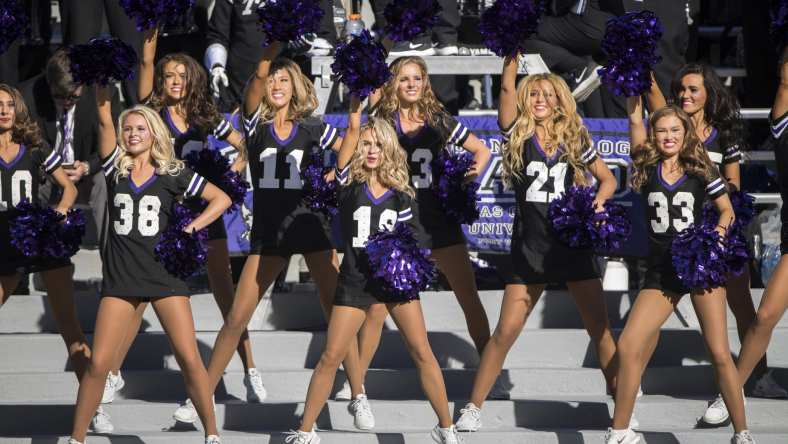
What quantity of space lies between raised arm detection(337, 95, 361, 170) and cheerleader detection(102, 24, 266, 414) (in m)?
0.77

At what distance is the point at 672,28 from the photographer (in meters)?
7.95

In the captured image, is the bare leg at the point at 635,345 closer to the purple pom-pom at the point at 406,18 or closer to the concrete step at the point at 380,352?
the concrete step at the point at 380,352

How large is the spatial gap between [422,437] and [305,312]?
61.7 inches

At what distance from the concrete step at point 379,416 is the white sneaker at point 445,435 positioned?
50 cm

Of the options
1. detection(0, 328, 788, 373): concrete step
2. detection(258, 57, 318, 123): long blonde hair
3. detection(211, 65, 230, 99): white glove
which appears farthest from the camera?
detection(211, 65, 230, 99): white glove

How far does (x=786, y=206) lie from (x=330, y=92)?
299cm

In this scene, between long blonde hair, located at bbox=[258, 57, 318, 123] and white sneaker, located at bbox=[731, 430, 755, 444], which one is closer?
white sneaker, located at bbox=[731, 430, 755, 444]

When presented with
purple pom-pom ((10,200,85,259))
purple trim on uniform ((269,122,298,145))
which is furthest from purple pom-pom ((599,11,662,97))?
purple pom-pom ((10,200,85,259))

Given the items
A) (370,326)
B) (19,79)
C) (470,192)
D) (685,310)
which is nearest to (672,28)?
(685,310)

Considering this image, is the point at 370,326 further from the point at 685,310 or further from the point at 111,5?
the point at 111,5

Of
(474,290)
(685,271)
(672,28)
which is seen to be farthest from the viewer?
(672,28)

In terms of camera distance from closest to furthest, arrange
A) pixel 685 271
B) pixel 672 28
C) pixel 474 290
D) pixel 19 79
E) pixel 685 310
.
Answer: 1. pixel 685 271
2. pixel 474 290
3. pixel 685 310
4. pixel 672 28
5. pixel 19 79

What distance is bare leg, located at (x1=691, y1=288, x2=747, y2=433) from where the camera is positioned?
230 inches

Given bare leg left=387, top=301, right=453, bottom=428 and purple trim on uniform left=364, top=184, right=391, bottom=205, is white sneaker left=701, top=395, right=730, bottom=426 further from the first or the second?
purple trim on uniform left=364, top=184, right=391, bottom=205
